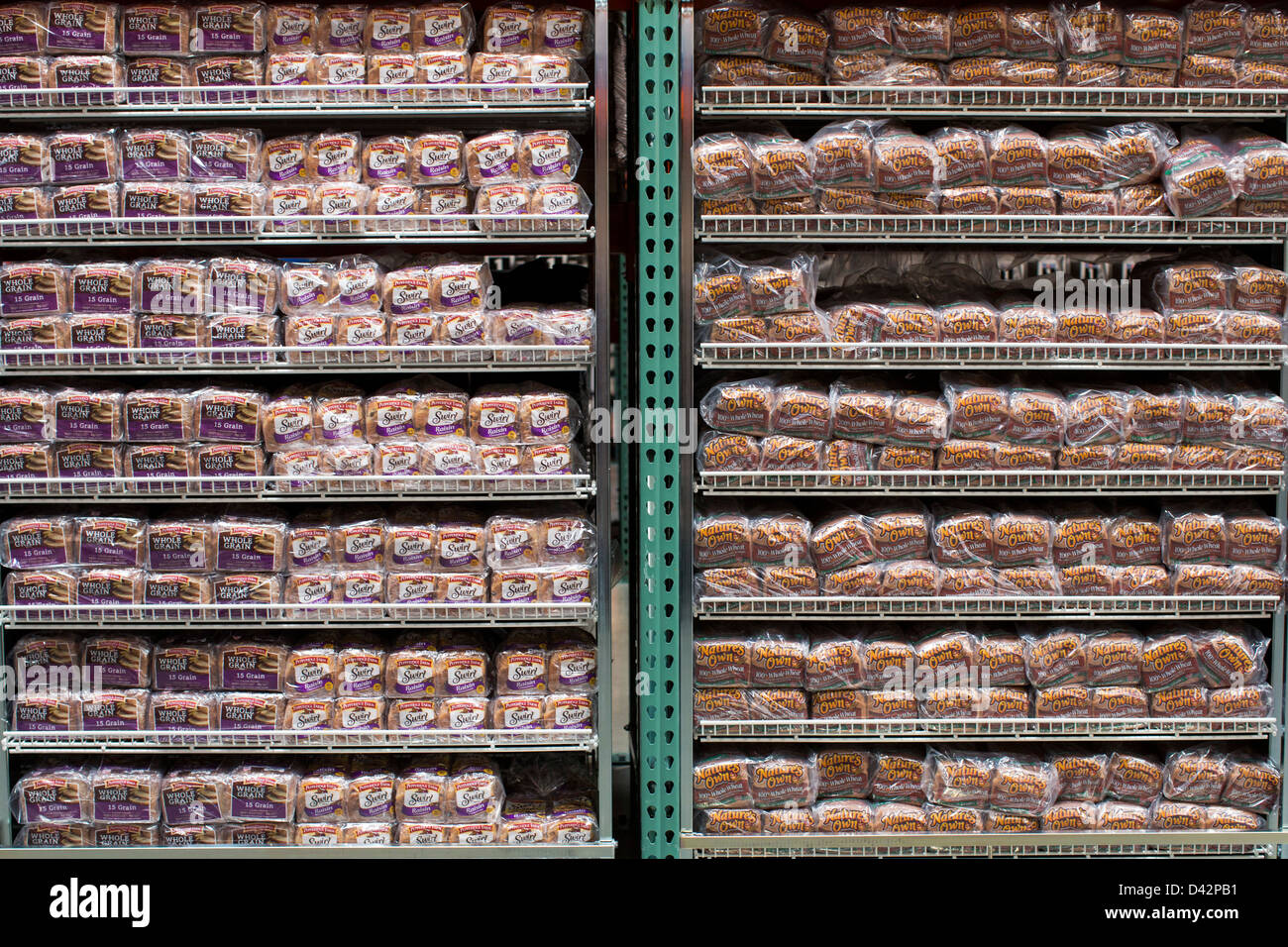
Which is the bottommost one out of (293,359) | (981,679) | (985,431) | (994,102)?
(981,679)

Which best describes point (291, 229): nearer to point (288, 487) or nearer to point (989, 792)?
point (288, 487)

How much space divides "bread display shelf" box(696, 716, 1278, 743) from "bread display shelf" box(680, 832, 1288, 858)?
0.81 feet

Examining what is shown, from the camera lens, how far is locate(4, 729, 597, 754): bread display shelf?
96.1 inches

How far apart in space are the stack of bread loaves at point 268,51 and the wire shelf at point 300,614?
1.23 metres

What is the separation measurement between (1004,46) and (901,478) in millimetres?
1103

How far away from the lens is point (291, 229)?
7.86ft

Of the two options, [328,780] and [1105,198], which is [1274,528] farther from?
[328,780]

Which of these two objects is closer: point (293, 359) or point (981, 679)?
point (293, 359)

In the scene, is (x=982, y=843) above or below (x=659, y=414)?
below

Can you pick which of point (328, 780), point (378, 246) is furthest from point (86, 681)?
point (378, 246)

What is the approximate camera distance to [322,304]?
95.9 inches

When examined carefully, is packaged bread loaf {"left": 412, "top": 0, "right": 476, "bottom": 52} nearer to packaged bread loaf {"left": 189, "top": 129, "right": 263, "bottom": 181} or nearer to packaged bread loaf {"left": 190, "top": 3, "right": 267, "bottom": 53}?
packaged bread loaf {"left": 190, "top": 3, "right": 267, "bottom": 53}

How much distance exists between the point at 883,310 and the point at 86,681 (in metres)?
2.24

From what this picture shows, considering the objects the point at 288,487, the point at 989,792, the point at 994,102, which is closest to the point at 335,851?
the point at 288,487
